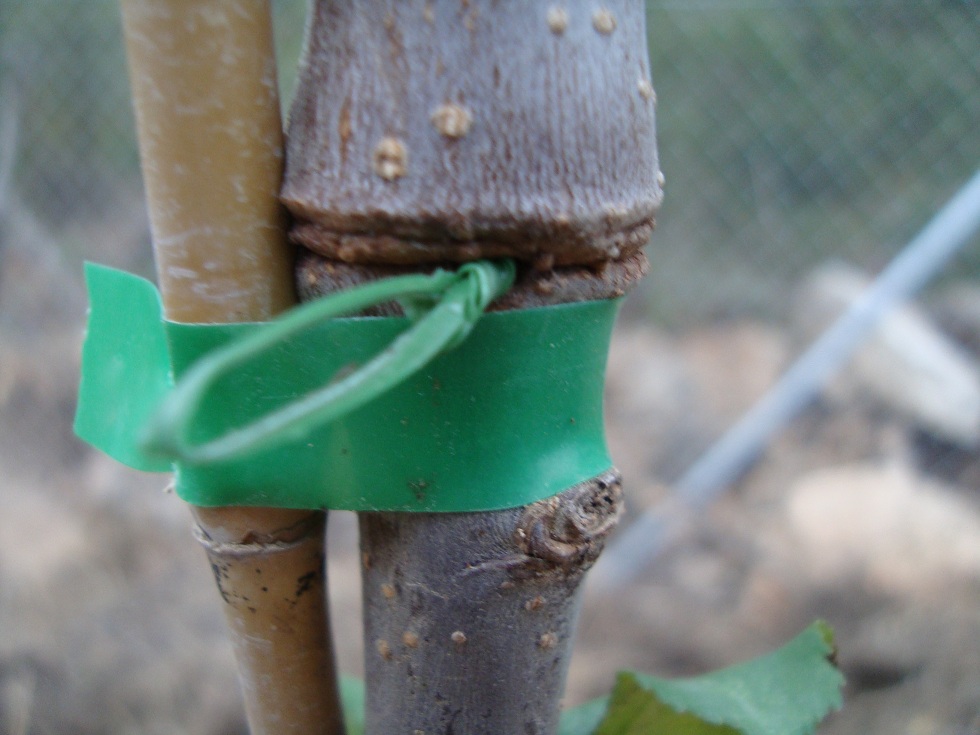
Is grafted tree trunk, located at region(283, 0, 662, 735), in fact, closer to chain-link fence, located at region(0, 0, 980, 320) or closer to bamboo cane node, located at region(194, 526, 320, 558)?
bamboo cane node, located at region(194, 526, 320, 558)

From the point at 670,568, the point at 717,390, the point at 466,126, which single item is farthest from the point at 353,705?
the point at 717,390

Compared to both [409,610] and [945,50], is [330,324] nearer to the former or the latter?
[409,610]

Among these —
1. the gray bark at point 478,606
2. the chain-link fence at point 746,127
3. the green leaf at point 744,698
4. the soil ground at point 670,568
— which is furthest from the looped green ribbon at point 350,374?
the chain-link fence at point 746,127

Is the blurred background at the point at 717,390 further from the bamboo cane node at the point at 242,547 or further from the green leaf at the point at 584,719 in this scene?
the bamboo cane node at the point at 242,547

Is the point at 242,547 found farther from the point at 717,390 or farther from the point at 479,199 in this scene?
the point at 717,390

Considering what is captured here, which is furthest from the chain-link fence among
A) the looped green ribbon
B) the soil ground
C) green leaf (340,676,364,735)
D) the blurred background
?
the looped green ribbon

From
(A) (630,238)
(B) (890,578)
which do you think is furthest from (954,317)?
(A) (630,238)

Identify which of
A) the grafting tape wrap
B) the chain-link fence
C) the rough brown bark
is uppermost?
the rough brown bark

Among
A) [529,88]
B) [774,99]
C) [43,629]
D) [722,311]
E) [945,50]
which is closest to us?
[529,88]
